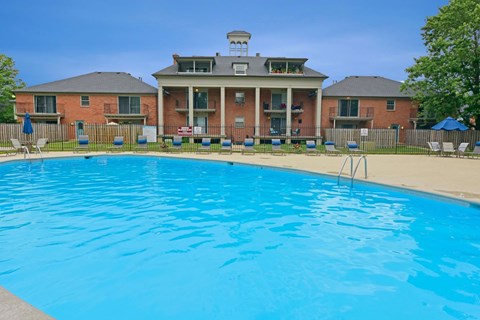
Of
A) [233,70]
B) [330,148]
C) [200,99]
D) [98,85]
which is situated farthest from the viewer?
[200,99]

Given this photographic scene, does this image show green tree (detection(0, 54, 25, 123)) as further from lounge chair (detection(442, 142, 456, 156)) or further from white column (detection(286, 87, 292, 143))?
lounge chair (detection(442, 142, 456, 156))

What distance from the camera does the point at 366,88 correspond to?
34.0 m

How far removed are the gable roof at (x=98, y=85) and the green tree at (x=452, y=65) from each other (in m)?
25.3

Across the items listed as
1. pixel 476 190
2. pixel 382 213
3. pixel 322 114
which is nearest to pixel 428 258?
pixel 382 213

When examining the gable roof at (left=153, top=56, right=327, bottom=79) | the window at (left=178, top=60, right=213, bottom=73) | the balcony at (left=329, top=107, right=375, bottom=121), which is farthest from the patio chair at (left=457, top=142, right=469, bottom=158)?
the window at (left=178, top=60, right=213, bottom=73)

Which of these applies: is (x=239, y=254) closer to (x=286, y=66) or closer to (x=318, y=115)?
(x=318, y=115)

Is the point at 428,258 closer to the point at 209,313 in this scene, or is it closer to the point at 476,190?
the point at 209,313

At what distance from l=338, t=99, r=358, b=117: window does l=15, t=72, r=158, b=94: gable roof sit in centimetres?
1964

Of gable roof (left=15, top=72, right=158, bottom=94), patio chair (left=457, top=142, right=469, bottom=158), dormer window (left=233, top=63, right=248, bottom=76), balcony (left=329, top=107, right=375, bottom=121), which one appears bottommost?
patio chair (left=457, top=142, right=469, bottom=158)

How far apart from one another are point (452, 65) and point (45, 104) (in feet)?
122

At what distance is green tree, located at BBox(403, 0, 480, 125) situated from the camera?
23.3 metres

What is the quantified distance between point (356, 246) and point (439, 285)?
1.35 meters

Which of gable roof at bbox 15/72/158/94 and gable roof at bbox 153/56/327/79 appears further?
gable roof at bbox 15/72/158/94

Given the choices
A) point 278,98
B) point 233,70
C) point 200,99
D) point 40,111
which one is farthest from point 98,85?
point 278,98
